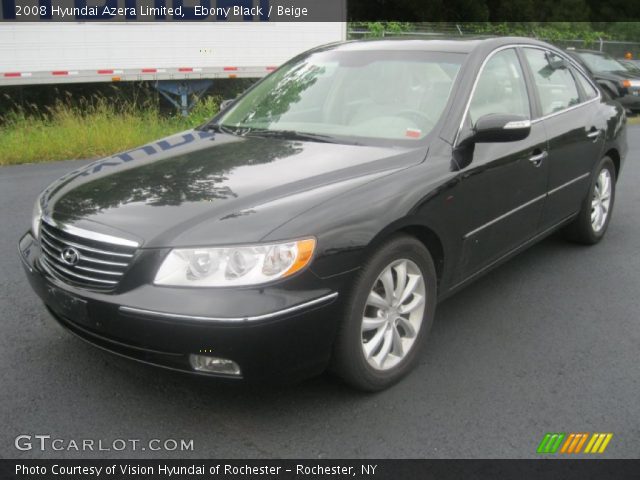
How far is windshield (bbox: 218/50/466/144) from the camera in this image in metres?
3.74

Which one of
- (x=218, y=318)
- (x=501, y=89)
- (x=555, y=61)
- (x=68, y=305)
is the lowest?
(x=68, y=305)

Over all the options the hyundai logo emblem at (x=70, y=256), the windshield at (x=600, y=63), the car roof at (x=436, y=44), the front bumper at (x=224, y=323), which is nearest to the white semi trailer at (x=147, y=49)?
the windshield at (x=600, y=63)

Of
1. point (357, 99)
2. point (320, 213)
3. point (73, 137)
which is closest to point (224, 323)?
point (320, 213)

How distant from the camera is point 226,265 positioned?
8.68 feet

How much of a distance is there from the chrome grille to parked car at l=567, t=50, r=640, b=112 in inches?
544

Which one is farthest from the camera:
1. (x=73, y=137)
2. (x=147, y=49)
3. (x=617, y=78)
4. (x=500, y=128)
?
(x=617, y=78)

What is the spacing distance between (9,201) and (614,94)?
12459 millimetres

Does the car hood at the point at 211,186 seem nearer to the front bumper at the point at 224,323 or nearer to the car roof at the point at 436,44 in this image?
the front bumper at the point at 224,323

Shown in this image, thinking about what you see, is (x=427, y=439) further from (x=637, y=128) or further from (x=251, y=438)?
(x=637, y=128)

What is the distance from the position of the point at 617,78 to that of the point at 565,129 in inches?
471

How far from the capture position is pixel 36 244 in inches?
130

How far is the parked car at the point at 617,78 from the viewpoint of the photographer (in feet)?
48.8

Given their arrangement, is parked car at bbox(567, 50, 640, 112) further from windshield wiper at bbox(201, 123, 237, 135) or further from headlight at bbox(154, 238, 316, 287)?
headlight at bbox(154, 238, 316, 287)

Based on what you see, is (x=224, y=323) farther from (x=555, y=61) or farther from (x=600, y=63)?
(x=600, y=63)
